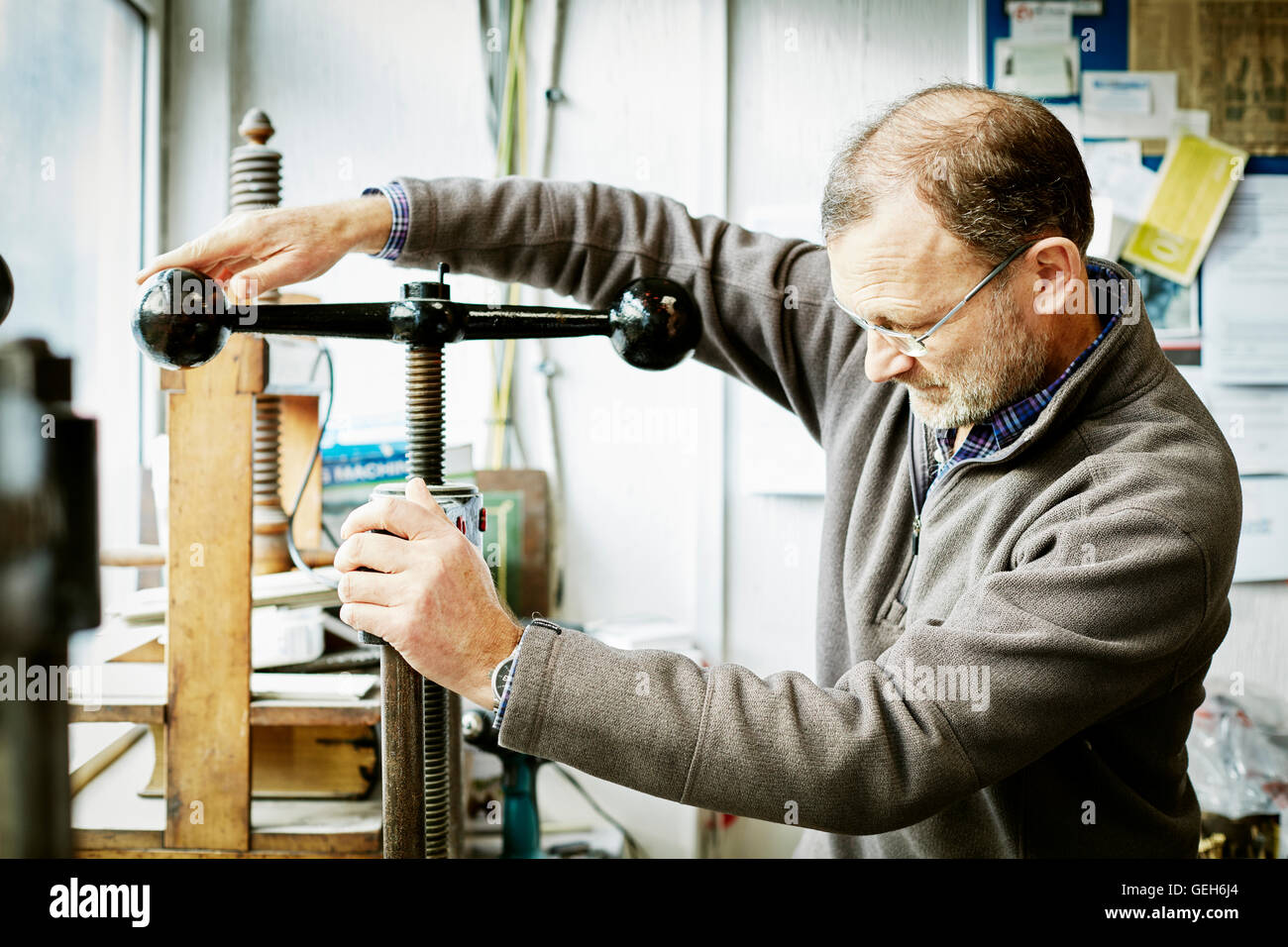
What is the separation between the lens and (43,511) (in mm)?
930

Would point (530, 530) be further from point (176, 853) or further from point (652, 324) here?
point (652, 324)

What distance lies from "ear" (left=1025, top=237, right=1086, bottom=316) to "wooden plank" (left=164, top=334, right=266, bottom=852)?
80cm

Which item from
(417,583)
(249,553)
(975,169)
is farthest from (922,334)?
(249,553)

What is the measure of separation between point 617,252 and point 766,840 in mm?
1360

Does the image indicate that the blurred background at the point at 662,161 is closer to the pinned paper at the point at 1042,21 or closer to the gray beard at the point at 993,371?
the pinned paper at the point at 1042,21

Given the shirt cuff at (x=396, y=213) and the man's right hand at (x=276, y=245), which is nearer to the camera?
the man's right hand at (x=276, y=245)

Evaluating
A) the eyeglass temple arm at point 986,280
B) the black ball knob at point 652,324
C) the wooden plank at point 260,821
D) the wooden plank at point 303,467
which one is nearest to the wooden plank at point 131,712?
the wooden plank at point 260,821

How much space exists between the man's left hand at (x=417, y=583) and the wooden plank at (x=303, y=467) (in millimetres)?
807

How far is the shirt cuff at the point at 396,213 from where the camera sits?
0.99 metres

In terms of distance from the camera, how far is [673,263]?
119cm

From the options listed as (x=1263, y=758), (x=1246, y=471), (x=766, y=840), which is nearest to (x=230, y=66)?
(x=766, y=840)

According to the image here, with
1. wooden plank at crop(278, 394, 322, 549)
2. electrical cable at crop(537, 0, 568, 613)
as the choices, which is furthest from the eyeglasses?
electrical cable at crop(537, 0, 568, 613)

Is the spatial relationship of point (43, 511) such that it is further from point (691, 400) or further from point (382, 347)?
point (691, 400)

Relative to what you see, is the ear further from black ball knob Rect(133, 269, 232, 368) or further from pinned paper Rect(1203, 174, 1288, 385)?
pinned paper Rect(1203, 174, 1288, 385)
